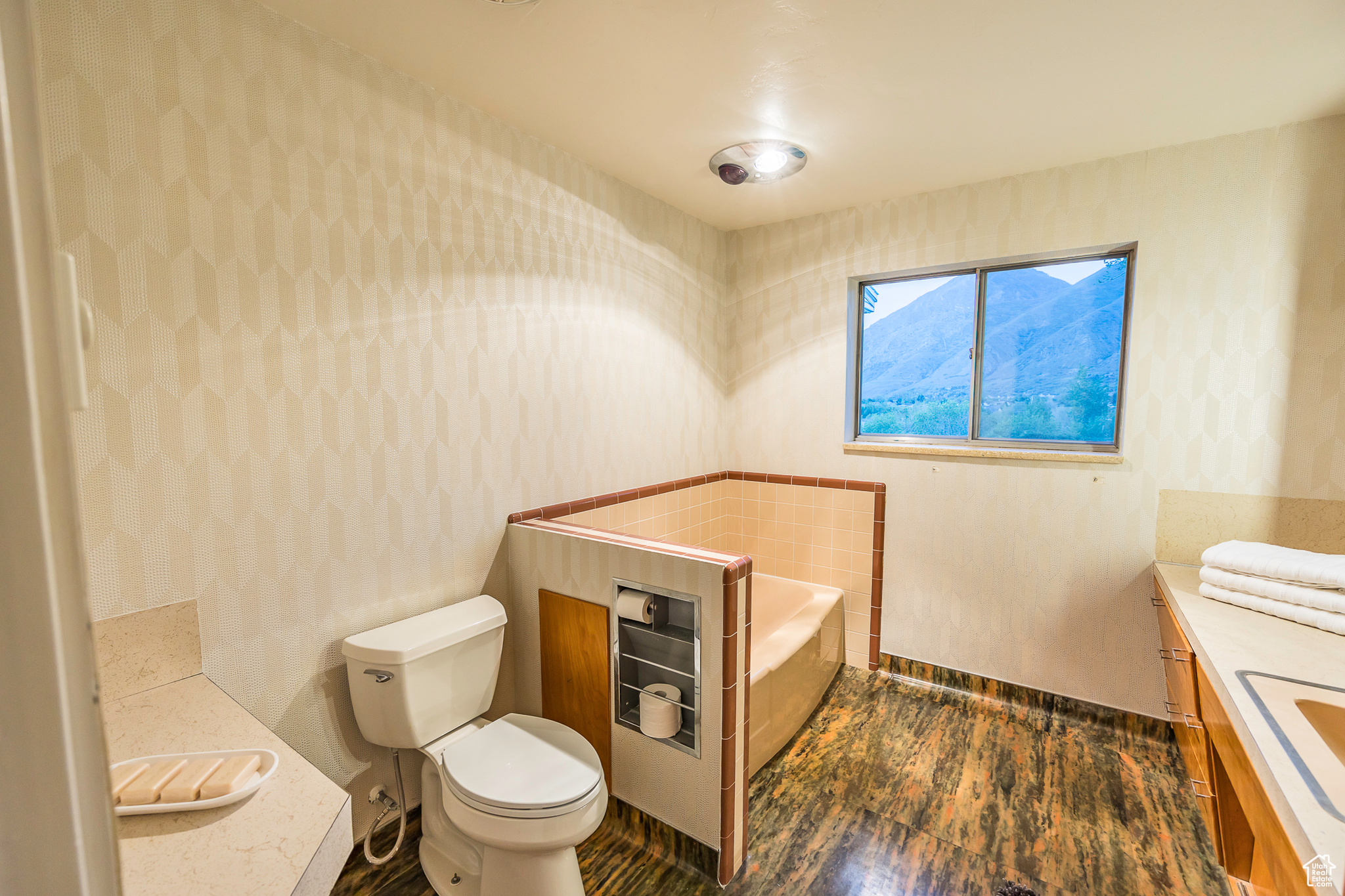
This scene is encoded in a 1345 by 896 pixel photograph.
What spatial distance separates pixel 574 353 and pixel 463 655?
3.95 feet

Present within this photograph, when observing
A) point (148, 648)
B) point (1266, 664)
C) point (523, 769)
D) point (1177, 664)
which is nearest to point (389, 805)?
point (523, 769)

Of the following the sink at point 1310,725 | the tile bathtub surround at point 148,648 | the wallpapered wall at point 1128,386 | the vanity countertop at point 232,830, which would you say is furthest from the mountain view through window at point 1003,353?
the tile bathtub surround at point 148,648

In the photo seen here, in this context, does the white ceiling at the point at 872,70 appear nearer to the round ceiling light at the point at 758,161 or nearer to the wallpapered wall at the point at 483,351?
the round ceiling light at the point at 758,161

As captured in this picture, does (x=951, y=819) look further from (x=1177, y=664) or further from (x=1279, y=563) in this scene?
(x=1279, y=563)

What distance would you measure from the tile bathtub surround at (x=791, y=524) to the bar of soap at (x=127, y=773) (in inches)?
63.5

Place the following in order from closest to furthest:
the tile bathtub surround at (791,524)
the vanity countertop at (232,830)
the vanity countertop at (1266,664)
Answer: the vanity countertop at (232,830), the vanity countertop at (1266,664), the tile bathtub surround at (791,524)

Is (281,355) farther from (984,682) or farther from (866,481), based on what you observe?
(984,682)

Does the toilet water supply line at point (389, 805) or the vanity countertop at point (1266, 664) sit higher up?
the vanity countertop at point (1266, 664)

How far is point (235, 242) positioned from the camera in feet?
4.66

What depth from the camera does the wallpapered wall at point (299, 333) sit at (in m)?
1.25

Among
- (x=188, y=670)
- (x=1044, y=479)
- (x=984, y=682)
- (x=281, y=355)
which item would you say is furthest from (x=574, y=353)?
(x=984, y=682)

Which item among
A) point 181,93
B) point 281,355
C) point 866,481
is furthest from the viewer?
point 866,481

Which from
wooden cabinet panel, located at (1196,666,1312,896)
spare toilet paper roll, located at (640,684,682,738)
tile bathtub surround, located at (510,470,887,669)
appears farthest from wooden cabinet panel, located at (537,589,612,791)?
wooden cabinet panel, located at (1196,666,1312,896)

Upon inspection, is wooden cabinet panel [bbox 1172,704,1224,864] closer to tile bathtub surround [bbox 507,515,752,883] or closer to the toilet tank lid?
tile bathtub surround [bbox 507,515,752,883]
